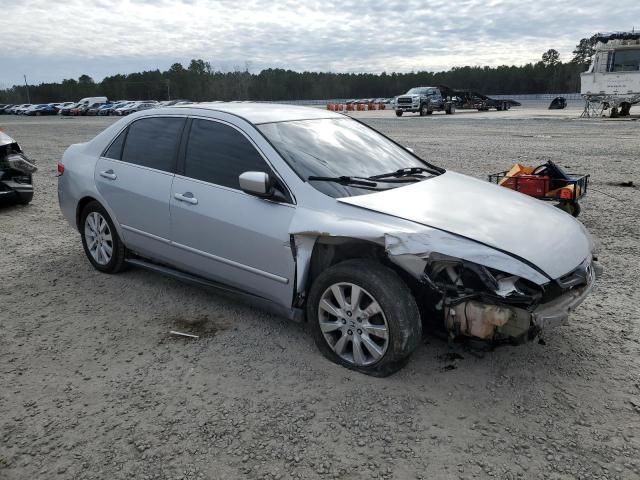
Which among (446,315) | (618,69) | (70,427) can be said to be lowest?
(70,427)

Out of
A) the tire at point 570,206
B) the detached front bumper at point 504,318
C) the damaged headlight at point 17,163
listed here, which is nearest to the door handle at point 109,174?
the detached front bumper at point 504,318

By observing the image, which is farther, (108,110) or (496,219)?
(108,110)

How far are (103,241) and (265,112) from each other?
6.90ft

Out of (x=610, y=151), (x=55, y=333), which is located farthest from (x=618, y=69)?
(x=55, y=333)

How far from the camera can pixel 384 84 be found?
11956 centimetres

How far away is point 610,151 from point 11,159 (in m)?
13.8

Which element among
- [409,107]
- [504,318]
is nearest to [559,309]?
[504,318]

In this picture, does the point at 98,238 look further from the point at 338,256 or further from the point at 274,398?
the point at 274,398

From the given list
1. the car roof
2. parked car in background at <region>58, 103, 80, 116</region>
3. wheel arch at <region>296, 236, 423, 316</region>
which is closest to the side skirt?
wheel arch at <region>296, 236, 423, 316</region>

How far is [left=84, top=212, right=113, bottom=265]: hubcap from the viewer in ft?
16.6

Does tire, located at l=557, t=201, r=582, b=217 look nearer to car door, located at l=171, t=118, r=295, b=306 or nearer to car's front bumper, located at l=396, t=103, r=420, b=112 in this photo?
car door, located at l=171, t=118, r=295, b=306

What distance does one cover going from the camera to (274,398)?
3139 millimetres

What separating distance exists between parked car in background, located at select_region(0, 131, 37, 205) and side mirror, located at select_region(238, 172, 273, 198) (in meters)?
5.75

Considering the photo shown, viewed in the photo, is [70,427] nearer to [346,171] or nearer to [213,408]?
[213,408]
